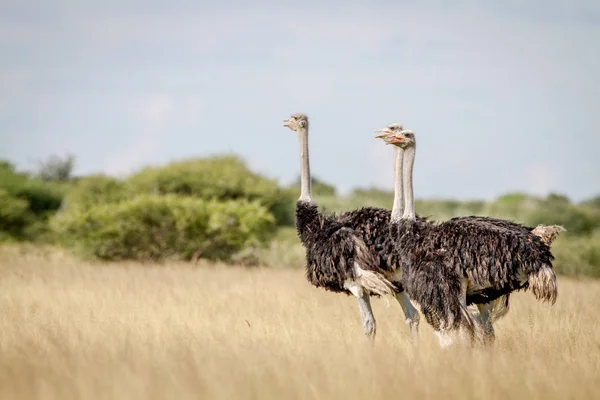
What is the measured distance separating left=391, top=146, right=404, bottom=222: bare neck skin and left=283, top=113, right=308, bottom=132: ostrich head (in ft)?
4.75

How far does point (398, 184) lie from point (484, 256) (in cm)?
139

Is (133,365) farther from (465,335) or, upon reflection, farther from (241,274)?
(241,274)

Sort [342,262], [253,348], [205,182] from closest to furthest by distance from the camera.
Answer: [253,348]
[342,262]
[205,182]

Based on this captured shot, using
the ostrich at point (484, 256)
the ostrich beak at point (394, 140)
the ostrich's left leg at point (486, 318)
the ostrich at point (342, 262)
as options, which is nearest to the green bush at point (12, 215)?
the ostrich at point (342, 262)

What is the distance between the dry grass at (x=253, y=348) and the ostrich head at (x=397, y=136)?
66.4 inches

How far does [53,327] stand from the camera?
24.5 feet

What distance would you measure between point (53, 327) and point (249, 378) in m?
3.16

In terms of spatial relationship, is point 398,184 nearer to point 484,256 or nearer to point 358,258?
point 358,258

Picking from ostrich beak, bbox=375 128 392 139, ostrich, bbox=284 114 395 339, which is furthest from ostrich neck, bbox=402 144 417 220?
ostrich, bbox=284 114 395 339

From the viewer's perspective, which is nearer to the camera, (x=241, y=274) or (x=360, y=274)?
(x=360, y=274)

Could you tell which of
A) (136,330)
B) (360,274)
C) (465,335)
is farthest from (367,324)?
(136,330)

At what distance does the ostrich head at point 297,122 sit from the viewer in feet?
29.5

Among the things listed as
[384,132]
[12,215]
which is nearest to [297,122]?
[384,132]

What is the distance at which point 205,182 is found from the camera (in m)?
21.0
